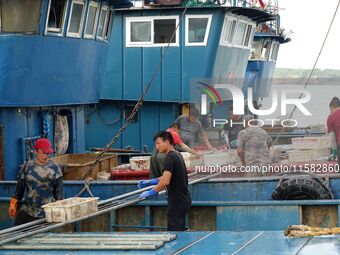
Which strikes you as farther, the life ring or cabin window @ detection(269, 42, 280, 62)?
cabin window @ detection(269, 42, 280, 62)

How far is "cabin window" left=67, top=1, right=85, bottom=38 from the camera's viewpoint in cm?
1585

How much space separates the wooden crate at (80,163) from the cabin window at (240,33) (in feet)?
26.1

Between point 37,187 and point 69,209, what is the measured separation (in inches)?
59.5

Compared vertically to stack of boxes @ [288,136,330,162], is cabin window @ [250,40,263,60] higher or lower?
higher

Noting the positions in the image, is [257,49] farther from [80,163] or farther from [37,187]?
[37,187]

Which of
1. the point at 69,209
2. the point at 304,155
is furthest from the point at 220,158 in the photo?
the point at 69,209

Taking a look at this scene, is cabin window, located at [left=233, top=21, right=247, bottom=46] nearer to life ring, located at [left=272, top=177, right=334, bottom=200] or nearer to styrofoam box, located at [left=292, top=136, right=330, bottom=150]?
styrofoam box, located at [left=292, top=136, right=330, bottom=150]

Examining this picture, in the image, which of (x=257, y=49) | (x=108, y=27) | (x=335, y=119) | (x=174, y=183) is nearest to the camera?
(x=174, y=183)

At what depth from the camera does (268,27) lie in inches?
1388

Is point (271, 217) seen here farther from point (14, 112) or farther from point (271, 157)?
point (14, 112)

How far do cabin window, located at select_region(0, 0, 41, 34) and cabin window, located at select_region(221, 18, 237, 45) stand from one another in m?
8.21

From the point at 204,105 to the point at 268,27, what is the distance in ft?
59.0

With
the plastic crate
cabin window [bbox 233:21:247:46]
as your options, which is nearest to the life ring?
the plastic crate

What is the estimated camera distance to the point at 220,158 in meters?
15.3
